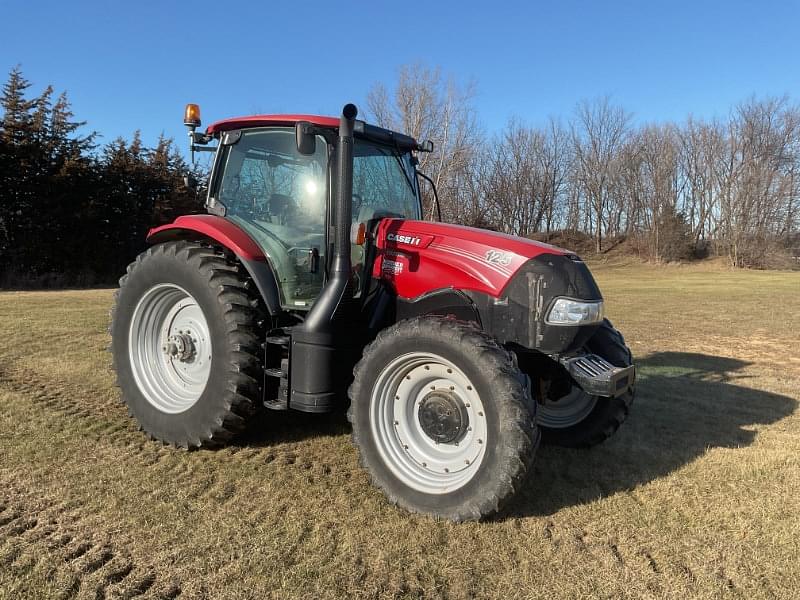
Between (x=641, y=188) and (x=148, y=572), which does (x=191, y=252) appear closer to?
(x=148, y=572)

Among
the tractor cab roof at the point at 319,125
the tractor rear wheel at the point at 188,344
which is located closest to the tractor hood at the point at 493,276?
the tractor cab roof at the point at 319,125

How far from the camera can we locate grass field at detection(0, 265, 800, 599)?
2279 millimetres

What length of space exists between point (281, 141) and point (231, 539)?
2408 millimetres

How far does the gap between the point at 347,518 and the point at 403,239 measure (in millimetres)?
1610

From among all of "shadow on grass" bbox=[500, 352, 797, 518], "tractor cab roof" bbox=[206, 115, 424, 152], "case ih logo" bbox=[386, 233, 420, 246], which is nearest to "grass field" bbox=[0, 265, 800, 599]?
"shadow on grass" bbox=[500, 352, 797, 518]

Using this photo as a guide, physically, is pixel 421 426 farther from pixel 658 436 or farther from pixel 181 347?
pixel 658 436

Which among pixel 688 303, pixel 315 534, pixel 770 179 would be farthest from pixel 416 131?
pixel 770 179

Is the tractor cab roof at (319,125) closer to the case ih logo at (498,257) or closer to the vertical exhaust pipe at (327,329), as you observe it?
the vertical exhaust pipe at (327,329)

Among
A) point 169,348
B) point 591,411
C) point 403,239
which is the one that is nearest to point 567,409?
point 591,411

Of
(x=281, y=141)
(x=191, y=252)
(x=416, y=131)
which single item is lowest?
(x=191, y=252)

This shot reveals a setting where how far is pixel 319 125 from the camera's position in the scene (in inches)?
134

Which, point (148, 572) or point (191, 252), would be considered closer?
point (148, 572)

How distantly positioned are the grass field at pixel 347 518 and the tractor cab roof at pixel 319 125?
207 centimetres

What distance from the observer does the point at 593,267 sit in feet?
124
